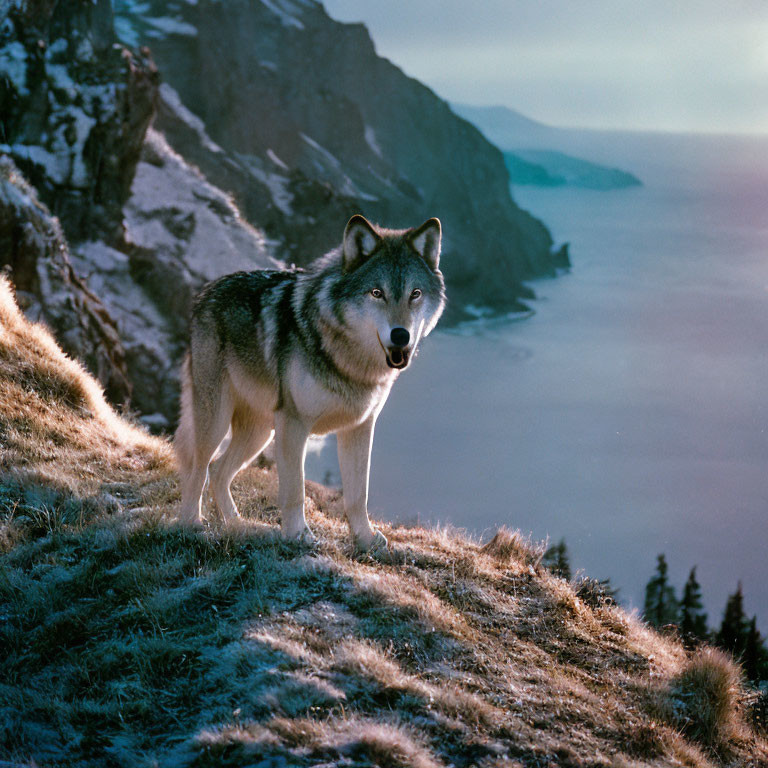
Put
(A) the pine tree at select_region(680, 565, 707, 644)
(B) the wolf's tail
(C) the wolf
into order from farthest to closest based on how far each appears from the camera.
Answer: (A) the pine tree at select_region(680, 565, 707, 644) → (B) the wolf's tail → (C) the wolf

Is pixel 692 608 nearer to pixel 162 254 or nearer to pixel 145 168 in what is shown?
pixel 162 254

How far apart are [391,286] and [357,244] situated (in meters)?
0.62

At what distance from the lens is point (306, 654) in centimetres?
516

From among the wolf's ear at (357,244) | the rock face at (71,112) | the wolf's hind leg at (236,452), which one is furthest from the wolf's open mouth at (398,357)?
the rock face at (71,112)

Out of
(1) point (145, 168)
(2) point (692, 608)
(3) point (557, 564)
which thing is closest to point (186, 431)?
(3) point (557, 564)

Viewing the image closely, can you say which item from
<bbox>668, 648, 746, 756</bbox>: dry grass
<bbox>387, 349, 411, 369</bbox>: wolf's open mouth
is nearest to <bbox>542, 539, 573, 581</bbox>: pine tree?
<bbox>668, 648, 746, 756</bbox>: dry grass

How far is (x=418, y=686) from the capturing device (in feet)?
16.5

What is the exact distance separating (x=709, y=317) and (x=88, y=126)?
19001cm

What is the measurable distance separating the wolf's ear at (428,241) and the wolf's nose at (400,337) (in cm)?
96

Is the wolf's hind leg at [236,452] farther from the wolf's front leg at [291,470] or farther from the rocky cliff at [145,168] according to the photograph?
the rocky cliff at [145,168]

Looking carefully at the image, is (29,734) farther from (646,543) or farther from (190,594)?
(646,543)

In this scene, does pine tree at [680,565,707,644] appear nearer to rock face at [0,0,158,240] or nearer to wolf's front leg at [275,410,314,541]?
rock face at [0,0,158,240]

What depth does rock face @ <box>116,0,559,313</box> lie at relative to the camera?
94.5m

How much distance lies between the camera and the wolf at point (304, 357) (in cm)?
633
